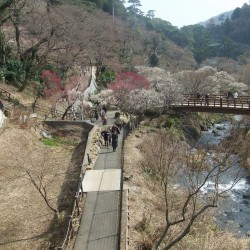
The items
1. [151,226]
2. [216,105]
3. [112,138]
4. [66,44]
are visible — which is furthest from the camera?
[66,44]

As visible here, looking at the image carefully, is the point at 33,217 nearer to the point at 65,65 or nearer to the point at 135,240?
the point at 135,240

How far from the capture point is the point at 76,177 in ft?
64.5

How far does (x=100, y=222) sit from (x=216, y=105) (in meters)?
22.3

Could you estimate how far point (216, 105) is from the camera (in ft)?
110

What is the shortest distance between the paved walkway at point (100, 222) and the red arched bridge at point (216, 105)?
56.5 feet

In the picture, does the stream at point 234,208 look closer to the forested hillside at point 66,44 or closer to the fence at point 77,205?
the fence at point 77,205

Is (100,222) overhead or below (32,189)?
below

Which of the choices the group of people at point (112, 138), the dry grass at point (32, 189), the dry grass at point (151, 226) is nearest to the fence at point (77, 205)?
the dry grass at point (32, 189)

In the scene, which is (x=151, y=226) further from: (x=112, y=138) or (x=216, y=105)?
(x=216, y=105)

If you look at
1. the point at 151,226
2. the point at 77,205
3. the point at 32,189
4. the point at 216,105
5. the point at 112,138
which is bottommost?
the point at 151,226

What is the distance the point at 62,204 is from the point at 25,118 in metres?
11.9

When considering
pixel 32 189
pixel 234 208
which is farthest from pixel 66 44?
pixel 234 208

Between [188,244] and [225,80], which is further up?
[225,80]

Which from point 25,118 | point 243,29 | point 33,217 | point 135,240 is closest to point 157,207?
point 135,240
